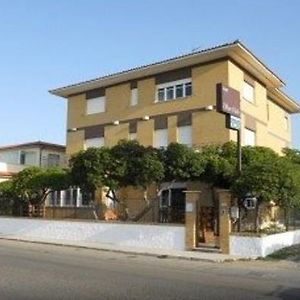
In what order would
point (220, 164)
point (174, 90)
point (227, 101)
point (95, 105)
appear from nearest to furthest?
point (227, 101), point (220, 164), point (174, 90), point (95, 105)

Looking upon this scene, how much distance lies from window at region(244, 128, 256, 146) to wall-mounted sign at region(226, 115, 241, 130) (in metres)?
8.51

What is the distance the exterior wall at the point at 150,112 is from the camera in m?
32.2

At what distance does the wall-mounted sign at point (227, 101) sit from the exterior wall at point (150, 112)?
21.9 ft

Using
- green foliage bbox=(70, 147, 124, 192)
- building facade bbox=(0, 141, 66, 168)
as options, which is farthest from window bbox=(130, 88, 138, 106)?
building facade bbox=(0, 141, 66, 168)

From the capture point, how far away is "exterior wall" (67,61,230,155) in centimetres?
3216

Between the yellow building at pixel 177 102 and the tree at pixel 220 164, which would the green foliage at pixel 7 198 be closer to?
the yellow building at pixel 177 102

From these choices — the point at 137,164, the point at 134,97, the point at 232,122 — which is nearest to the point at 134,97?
the point at 134,97

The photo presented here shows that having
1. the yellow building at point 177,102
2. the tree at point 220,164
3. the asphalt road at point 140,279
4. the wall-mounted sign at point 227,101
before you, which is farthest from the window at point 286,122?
the asphalt road at point 140,279

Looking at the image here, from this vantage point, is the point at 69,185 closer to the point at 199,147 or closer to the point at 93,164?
the point at 93,164

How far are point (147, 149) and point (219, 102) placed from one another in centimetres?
499

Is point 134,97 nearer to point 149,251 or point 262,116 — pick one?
point 262,116

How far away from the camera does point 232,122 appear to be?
24.4 meters

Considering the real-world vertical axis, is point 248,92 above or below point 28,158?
above

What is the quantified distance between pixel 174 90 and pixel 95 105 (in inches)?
266
